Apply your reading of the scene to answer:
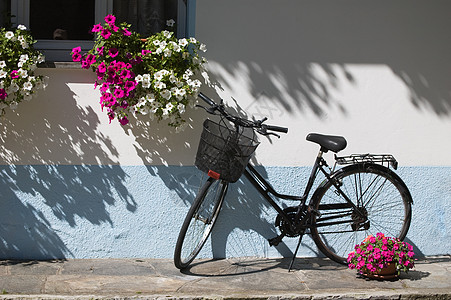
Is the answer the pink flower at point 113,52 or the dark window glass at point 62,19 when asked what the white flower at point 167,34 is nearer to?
the pink flower at point 113,52

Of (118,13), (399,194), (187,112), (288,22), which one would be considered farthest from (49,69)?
(399,194)

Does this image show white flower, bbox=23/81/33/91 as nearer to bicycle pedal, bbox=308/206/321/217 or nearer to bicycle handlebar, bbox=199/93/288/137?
bicycle handlebar, bbox=199/93/288/137

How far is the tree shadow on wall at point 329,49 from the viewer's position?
682 centimetres

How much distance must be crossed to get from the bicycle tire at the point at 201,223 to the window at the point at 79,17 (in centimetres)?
145

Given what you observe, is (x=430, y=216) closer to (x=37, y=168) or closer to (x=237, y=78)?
(x=237, y=78)

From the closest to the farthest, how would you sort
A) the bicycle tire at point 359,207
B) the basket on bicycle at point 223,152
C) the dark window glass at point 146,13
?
the basket on bicycle at point 223,152, the bicycle tire at point 359,207, the dark window glass at point 146,13

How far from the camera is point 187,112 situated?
22.3ft

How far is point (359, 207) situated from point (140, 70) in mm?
2309

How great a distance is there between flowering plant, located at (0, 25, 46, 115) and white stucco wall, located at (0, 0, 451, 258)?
0.88 feet

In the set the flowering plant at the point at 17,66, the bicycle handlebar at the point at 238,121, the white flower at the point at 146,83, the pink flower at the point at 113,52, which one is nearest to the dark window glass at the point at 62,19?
the flowering plant at the point at 17,66

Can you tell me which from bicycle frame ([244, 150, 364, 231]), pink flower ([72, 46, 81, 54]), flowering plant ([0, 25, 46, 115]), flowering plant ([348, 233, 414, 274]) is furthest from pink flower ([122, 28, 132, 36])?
flowering plant ([348, 233, 414, 274])

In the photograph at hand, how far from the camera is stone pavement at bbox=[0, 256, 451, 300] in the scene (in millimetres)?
5770

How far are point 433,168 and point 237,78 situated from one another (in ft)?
6.76

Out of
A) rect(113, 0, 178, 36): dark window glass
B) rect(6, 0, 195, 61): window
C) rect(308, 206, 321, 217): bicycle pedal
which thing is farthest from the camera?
rect(113, 0, 178, 36): dark window glass
